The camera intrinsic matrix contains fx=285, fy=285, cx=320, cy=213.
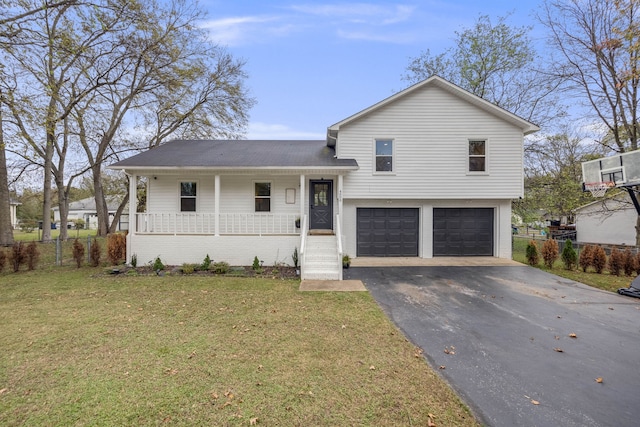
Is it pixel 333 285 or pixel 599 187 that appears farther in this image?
pixel 599 187

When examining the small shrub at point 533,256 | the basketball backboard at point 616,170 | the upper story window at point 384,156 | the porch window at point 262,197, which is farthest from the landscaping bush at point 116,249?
the basketball backboard at point 616,170

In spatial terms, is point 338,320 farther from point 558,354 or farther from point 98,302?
point 98,302

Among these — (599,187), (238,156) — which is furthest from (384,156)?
(599,187)

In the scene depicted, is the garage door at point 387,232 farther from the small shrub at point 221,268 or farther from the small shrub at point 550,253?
the small shrub at point 221,268

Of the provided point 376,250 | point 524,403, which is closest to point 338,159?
point 376,250

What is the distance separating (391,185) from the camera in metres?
11.4

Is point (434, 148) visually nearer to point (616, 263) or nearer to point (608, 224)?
point (616, 263)

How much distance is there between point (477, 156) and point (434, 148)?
1821 mm

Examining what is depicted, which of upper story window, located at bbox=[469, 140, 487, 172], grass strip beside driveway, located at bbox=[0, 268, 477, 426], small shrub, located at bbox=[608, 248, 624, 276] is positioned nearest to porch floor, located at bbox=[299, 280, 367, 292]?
grass strip beside driveway, located at bbox=[0, 268, 477, 426]

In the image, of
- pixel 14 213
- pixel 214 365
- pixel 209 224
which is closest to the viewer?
pixel 214 365

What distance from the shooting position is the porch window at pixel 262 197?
38.4 feet

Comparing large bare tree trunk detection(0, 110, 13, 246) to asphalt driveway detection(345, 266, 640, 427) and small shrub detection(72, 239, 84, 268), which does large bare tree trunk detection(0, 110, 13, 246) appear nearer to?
small shrub detection(72, 239, 84, 268)

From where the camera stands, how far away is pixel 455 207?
1195 centimetres

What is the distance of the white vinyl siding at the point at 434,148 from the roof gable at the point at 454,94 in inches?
6.8
